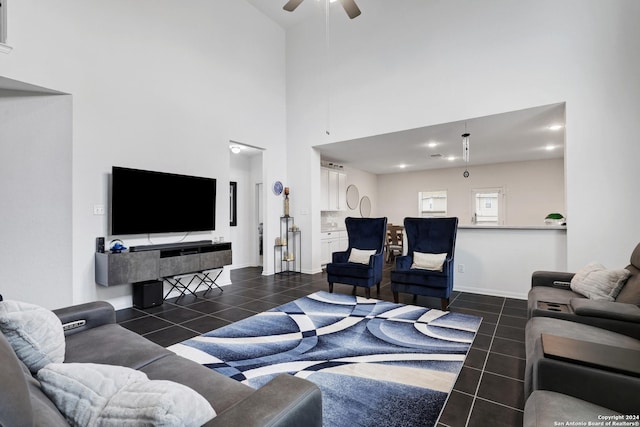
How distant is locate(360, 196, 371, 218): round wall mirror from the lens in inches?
371

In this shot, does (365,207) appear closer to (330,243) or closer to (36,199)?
(330,243)

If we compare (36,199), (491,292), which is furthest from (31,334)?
(491,292)

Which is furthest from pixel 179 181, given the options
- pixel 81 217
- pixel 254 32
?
pixel 254 32

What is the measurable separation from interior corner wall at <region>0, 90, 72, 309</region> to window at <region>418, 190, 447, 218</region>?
28.1ft

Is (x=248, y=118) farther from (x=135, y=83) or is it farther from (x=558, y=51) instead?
(x=558, y=51)

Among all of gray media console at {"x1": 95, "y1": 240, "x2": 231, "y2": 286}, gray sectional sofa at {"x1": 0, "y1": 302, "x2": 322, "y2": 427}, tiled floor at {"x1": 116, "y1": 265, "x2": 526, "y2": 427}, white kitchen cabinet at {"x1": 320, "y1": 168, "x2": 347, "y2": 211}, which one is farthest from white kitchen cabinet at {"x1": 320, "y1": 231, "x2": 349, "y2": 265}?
gray sectional sofa at {"x1": 0, "y1": 302, "x2": 322, "y2": 427}

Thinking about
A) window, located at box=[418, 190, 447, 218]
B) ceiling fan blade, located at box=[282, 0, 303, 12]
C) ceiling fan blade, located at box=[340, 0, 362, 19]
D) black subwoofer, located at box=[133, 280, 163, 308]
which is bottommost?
black subwoofer, located at box=[133, 280, 163, 308]

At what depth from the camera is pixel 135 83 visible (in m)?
4.02

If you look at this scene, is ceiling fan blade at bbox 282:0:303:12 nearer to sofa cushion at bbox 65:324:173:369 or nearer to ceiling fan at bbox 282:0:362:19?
ceiling fan at bbox 282:0:362:19

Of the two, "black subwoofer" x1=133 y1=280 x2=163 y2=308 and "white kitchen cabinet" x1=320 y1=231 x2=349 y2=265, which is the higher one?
"white kitchen cabinet" x1=320 y1=231 x2=349 y2=265

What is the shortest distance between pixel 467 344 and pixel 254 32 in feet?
20.3

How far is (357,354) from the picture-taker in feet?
8.33

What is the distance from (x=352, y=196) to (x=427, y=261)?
4.98 metres

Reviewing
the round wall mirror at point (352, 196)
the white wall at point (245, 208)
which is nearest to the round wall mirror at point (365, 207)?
the round wall mirror at point (352, 196)
